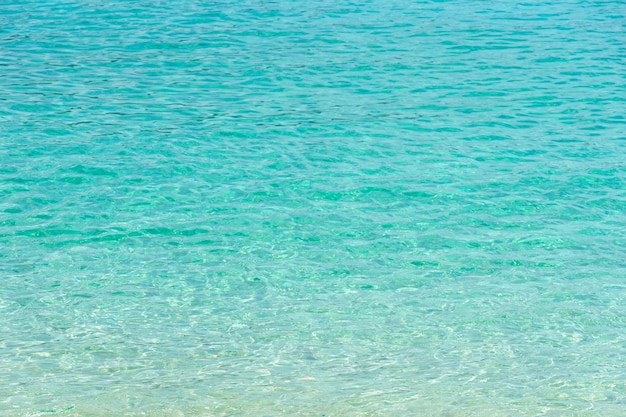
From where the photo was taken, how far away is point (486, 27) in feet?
45.1

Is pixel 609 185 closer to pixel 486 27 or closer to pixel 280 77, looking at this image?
pixel 280 77

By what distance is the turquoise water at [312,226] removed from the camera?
16.0 feet

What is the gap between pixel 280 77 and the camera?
11.0m

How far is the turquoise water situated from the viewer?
4.86m

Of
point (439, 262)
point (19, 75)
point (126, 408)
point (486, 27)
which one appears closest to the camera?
point (126, 408)

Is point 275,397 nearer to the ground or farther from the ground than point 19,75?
nearer to the ground

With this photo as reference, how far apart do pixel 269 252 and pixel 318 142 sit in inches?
102

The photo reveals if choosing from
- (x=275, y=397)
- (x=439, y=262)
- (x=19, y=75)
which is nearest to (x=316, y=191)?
(x=439, y=262)

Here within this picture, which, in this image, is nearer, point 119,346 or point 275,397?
point 275,397

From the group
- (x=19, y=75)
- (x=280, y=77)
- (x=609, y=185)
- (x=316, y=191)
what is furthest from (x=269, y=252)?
(x=19, y=75)

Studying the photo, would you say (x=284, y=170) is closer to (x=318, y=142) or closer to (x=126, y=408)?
(x=318, y=142)

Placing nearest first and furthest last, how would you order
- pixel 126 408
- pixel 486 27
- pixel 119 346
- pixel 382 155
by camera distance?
pixel 126 408, pixel 119 346, pixel 382 155, pixel 486 27

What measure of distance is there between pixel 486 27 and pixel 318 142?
19.8 feet

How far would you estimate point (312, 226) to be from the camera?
697 cm
